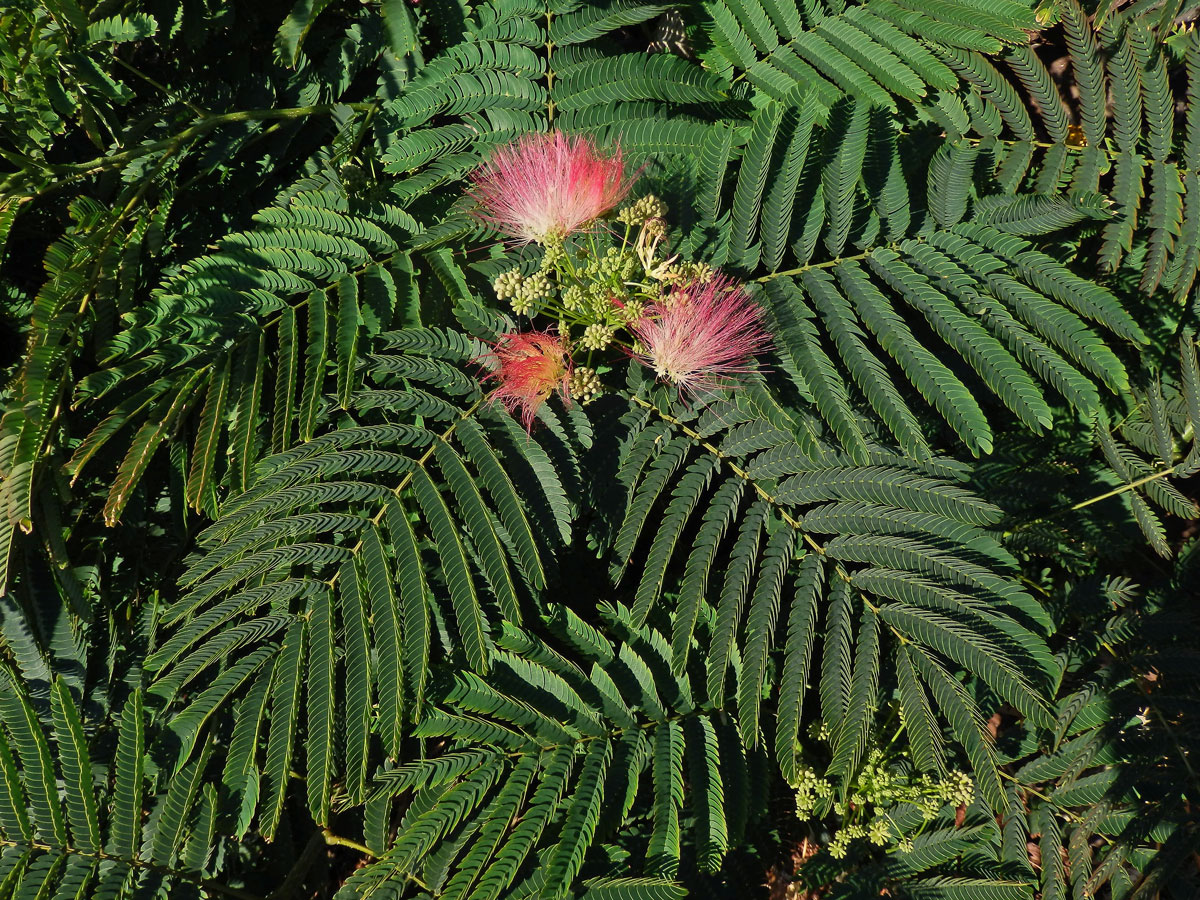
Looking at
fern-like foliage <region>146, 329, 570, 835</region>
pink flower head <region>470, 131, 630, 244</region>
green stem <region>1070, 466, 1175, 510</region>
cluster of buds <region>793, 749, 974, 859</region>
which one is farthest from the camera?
green stem <region>1070, 466, 1175, 510</region>

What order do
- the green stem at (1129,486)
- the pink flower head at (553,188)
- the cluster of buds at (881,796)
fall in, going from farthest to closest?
the green stem at (1129,486) → the cluster of buds at (881,796) → the pink flower head at (553,188)

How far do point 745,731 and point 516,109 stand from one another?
6.87ft

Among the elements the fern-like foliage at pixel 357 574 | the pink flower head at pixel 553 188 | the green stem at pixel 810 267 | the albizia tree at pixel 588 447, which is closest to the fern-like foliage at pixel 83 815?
the albizia tree at pixel 588 447

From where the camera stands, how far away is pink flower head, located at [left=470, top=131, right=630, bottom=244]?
8.11 feet

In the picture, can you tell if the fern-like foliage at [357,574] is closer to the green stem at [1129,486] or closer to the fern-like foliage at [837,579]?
the fern-like foliage at [837,579]

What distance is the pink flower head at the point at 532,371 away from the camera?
247cm

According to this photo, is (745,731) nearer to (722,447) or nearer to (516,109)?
(722,447)

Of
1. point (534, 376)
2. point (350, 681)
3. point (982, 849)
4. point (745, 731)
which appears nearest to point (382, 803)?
point (350, 681)

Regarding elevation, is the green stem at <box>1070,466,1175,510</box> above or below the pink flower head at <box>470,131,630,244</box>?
below

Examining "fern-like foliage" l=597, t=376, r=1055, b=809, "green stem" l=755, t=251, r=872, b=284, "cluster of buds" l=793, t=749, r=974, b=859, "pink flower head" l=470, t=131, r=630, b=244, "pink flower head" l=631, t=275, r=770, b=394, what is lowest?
"cluster of buds" l=793, t=749, r=974, b=859

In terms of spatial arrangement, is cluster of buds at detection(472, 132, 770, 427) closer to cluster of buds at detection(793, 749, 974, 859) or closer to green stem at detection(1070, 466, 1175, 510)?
cluster of buds at detection(793, 749, 974, 859)

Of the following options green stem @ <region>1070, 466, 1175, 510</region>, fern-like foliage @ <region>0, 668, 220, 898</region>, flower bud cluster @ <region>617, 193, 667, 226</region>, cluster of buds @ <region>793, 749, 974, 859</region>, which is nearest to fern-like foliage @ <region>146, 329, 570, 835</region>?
fern-like foliage @ <region>0, 668, 220, 898</region>

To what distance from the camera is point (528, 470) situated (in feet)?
8.26

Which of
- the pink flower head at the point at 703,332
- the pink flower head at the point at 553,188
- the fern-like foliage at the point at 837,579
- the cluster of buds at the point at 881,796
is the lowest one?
the cluster of buds at the point at 881,796
